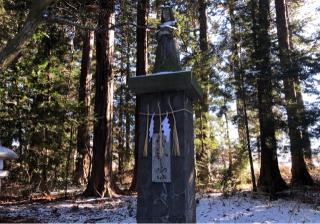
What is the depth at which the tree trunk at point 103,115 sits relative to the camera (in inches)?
380

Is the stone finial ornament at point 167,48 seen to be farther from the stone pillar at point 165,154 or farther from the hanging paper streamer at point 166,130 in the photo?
the hanging paper streamer at point 166,130

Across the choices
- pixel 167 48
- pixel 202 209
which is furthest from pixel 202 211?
pixel 167 48

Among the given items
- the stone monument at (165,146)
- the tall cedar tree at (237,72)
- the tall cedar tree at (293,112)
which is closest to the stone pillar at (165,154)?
the stone monument at (165,146)

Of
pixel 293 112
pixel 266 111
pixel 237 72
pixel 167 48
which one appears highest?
pixel 237 72

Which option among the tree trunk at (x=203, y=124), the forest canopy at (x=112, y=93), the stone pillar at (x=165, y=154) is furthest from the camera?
the tree trunk at (x=203, y=124)

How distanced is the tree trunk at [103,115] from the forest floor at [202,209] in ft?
1.82

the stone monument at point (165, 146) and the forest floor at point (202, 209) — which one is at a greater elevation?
the stone monument at point (165, 146)

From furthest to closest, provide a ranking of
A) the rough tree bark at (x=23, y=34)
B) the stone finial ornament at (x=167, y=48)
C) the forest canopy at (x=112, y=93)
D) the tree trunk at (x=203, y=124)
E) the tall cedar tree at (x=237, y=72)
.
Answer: the tree trunk at (x=203, y=124) < the tall cedar tree at (x=237, y=72) < the forest canopy at (x=112, y=93) < the rough tree bark at (x=23, y=34) < the stone finial ornament at (x=167, y=48)

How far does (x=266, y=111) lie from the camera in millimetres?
10461

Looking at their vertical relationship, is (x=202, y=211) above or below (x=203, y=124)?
below

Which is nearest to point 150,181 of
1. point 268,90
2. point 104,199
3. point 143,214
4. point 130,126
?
point 143,214

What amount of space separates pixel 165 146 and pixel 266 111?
7075 mm

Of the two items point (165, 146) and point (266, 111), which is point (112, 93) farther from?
point (165, 146)

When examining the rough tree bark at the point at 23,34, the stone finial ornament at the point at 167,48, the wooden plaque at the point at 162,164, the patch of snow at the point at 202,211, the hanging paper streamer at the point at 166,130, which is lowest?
the patch of snow at the point at 202,211
